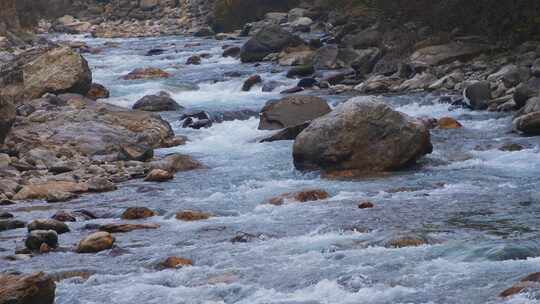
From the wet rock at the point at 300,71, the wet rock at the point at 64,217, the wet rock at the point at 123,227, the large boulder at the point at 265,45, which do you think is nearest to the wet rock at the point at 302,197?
the wet rock at the point at 123,227

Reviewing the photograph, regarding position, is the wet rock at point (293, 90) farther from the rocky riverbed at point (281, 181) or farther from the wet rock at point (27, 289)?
the wet rock at point (27, 289)

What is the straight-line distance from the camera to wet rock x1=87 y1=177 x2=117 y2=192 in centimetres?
1453

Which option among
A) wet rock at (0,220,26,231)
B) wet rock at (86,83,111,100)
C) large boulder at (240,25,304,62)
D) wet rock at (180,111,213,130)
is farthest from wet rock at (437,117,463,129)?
large boulder at (240,25,304,62)

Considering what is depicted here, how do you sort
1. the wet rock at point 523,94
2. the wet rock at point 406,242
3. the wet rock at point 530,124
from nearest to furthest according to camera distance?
1. the wet rock at point 406,242
2. the wet rock at point 530,124
3. the wet rock at point 523,94

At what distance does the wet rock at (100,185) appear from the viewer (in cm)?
1453

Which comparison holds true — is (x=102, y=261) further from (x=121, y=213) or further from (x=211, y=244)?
(x=121, y=213)

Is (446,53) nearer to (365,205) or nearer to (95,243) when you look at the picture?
(365,205)

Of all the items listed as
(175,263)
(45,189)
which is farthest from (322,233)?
(45,189)

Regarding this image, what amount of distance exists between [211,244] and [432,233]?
7.77ft

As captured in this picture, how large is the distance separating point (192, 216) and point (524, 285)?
510cm

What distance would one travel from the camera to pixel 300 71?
25516 mm

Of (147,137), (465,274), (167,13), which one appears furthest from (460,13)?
(167,13)

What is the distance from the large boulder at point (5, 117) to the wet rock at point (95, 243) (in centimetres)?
608

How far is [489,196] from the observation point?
12352mm
